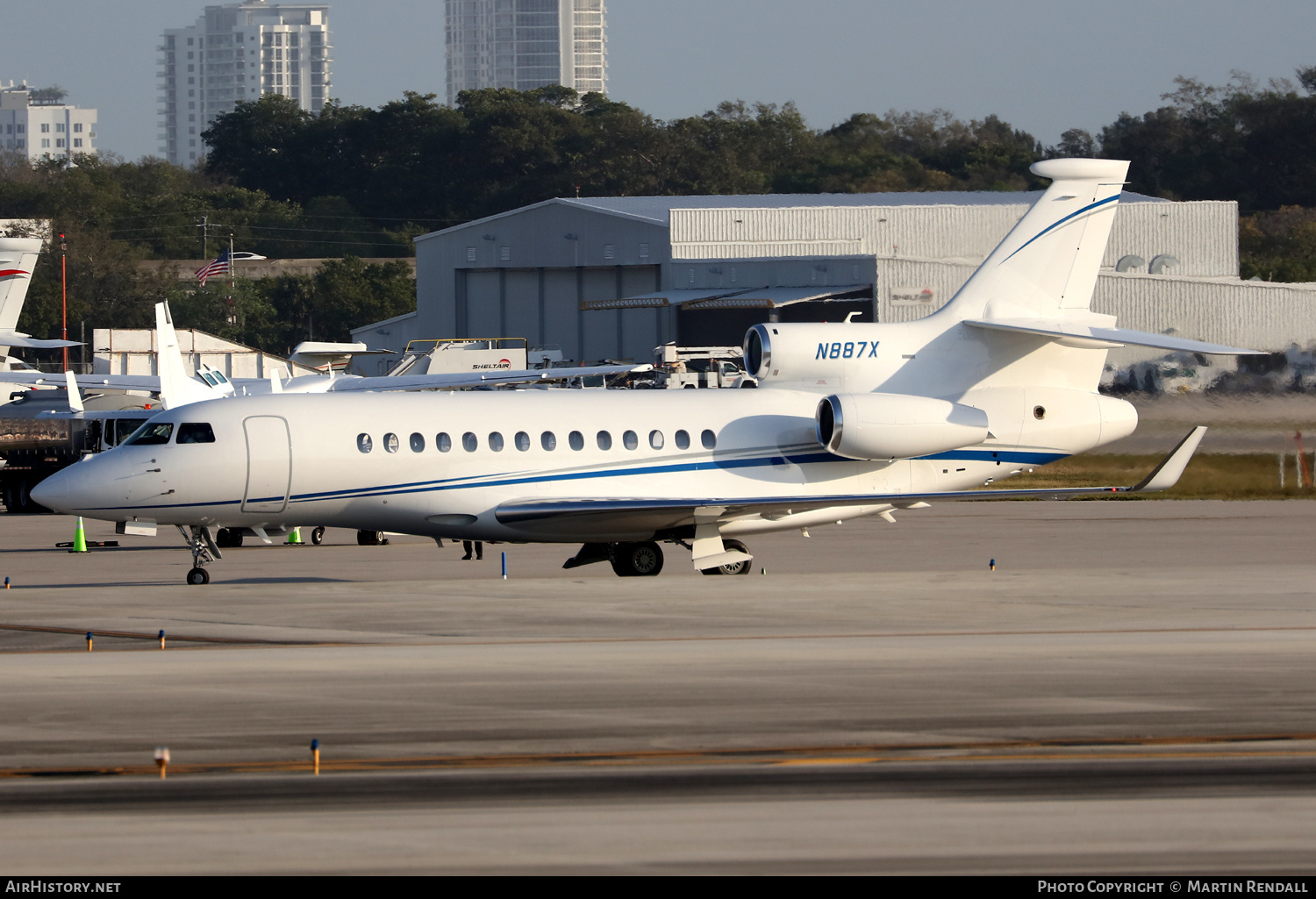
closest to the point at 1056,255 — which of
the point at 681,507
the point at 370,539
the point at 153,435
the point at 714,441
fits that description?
the point at 714,441

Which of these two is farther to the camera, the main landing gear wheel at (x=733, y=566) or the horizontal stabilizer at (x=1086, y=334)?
the main landing gear wheel at (x=733, y=566)

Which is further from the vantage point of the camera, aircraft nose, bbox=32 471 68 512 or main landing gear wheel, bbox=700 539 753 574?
main landing gear wheel, bbox=700 539 753 574

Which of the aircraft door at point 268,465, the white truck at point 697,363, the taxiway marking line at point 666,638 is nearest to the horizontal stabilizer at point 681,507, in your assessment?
the aircraft door at point 268,465

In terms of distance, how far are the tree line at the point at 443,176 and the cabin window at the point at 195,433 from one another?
290ft

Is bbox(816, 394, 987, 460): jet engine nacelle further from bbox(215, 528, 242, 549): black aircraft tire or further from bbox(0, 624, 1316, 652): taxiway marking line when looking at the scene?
bbox(215, 528, 242, 549): black aircraft tire

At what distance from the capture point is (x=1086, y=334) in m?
23.8

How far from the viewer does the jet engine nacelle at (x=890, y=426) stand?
23.8 metres

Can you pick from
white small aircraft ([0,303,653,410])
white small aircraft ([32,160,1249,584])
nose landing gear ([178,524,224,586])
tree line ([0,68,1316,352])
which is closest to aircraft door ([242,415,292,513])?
white small aircraft ([32,160,1249,584])

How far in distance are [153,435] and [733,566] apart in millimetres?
8656

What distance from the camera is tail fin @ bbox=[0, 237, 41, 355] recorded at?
47188 millimetres

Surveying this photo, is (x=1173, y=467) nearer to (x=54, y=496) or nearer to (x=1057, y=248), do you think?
(x=1057, y=248)

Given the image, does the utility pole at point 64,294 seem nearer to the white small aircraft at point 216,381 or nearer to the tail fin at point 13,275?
the tail fin at point 13,275

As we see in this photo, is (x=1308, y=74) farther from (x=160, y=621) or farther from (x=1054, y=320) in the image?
(x=160, y=621)

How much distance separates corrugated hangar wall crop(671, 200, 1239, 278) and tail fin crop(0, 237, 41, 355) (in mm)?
38588
